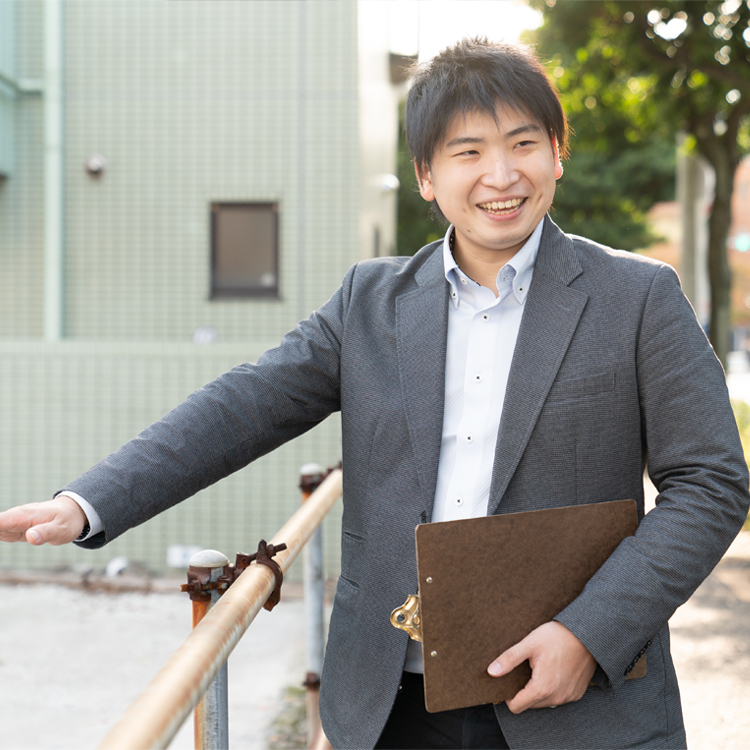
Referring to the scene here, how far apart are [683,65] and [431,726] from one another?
10.3 meters

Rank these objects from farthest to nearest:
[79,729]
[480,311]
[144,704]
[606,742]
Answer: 1. [79,729]
2. [480,311]
3. [606,742]
4. [144,704]

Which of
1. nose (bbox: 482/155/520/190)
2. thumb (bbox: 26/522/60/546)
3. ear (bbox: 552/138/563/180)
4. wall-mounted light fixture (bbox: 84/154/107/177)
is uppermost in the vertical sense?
wall-mounted light fixture (bbox: 84/154/107/177)

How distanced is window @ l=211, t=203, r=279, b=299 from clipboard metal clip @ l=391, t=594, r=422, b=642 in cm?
523

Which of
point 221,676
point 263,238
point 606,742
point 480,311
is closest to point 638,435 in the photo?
point 480,311

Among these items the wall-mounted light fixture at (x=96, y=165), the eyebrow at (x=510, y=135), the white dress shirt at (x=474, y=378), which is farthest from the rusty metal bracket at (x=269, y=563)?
the wall-mounted light fixture at (x=96, y=165)

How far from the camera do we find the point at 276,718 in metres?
3.51

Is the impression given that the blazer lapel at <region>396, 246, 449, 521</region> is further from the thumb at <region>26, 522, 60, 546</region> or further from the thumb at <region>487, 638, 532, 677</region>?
the thumb at <region>26, 522, 60, 546</region>

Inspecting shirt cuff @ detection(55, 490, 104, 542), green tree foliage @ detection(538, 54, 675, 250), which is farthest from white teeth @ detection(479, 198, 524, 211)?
green tree foliage @ detection(538, 54, 675, 250)

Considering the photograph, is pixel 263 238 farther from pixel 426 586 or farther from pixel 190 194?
pixel 426 586

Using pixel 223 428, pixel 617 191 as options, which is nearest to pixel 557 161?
pixel 223 428

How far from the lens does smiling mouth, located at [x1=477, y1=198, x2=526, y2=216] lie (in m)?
1.51

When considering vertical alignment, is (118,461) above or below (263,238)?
below

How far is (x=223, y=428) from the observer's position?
1536mm

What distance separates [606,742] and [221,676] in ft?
2.14
